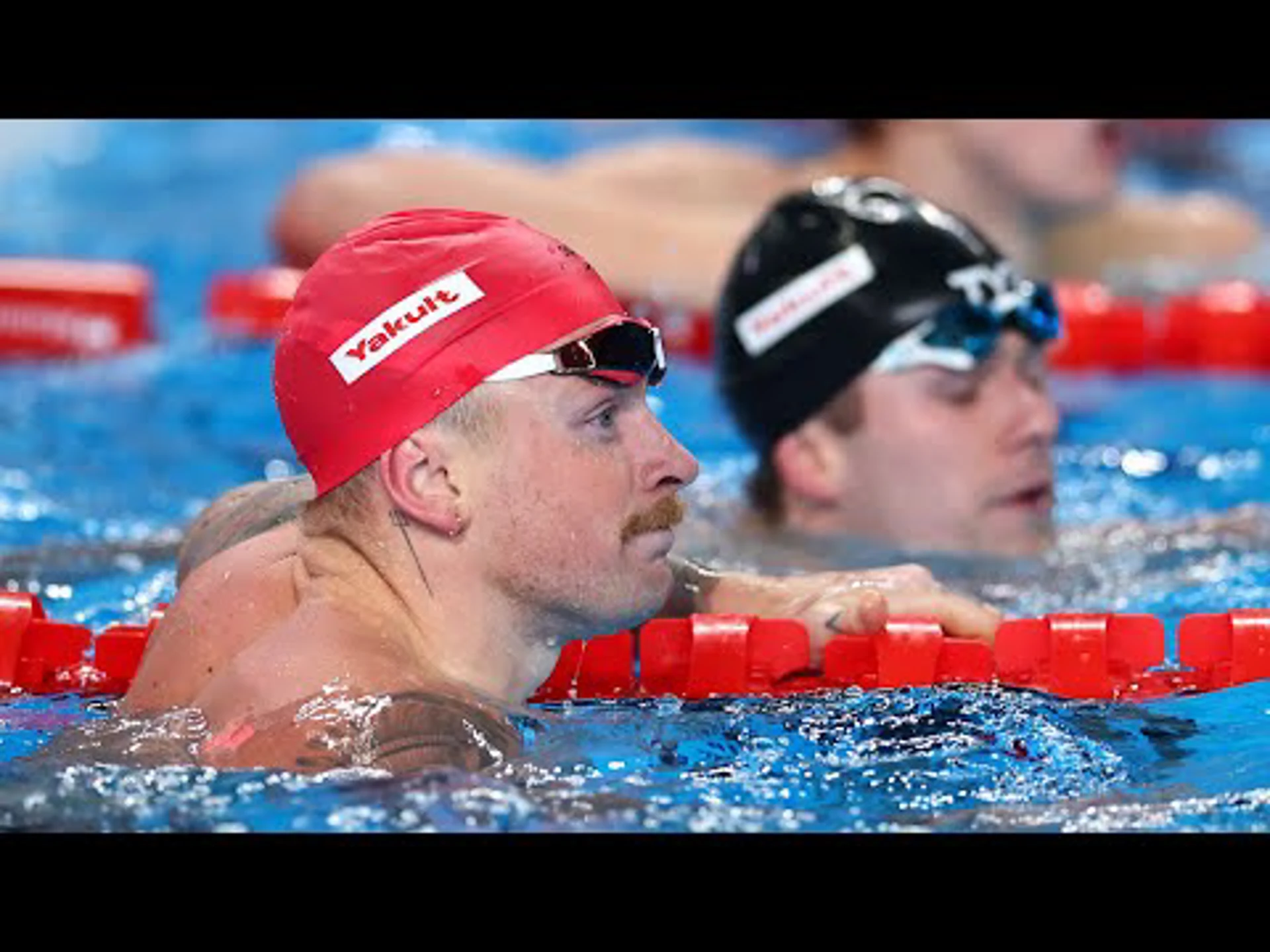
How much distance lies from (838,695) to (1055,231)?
5.22m

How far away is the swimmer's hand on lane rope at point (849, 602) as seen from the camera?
3.73 m

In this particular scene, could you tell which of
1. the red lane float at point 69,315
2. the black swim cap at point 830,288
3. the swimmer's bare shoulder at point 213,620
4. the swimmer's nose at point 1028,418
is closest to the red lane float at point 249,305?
the red lane float at point 69,315

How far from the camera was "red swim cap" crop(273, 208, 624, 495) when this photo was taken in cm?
313

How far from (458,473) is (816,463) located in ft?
5.89

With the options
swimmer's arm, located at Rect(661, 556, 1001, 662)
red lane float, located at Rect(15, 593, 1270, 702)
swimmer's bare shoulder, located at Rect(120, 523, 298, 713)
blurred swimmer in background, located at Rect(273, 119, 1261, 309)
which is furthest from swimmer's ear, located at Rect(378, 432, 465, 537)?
blurred swimmer in background, located at Rect(273, 119, 1261, 309)

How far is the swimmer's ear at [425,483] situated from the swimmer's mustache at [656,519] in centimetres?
23

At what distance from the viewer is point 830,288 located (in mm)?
4750

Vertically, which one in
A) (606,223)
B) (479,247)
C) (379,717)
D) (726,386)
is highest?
(606,223)

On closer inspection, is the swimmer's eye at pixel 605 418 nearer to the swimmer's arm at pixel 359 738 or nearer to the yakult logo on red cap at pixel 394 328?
the yakult logo on red cap at pixel 394 328

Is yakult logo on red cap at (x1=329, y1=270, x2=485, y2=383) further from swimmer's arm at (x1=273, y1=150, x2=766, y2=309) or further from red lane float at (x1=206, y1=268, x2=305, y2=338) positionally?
swimmer's arm at (x1=273, y1=150, x2=766, y2=309)
